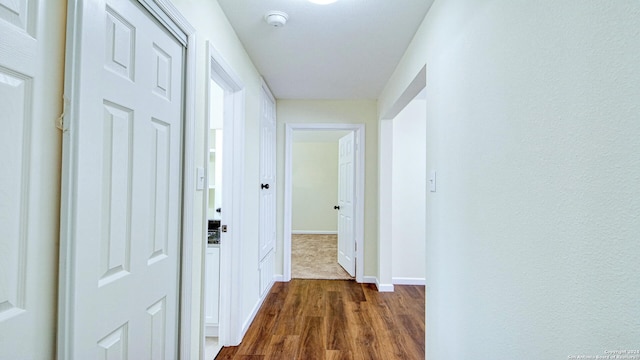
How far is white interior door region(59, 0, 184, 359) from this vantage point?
2.60 ft

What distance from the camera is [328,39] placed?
222cm

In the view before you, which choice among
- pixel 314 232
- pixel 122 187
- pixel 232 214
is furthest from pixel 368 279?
pixel 314 232

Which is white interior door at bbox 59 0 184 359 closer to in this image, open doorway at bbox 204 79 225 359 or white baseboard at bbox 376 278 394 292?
open doorway at bbox 204 79 225 359

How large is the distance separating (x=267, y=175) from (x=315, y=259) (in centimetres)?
227

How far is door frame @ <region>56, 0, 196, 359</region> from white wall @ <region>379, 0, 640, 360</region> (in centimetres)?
129

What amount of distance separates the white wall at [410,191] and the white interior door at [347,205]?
55cm

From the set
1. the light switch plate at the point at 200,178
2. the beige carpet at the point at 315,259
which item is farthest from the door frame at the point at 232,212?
the beige carpet at the point at 315,259

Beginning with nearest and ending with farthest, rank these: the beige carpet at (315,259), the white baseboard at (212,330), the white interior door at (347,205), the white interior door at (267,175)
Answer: the white baseboard at (212,330), the white interior door at (267,175), the white interior door at (347,205), the beige carpet at (315,259)

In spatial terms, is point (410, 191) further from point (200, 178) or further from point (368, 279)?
point (200, 178)

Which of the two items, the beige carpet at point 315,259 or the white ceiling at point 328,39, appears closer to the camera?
the white ceiling at point 328,39

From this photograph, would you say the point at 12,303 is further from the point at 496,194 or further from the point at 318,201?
the point at 318,201

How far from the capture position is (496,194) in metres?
1.08

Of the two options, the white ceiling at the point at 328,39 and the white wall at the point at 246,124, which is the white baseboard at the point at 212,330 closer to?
the white wall at the point at 246,124

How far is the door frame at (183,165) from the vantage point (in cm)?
77
